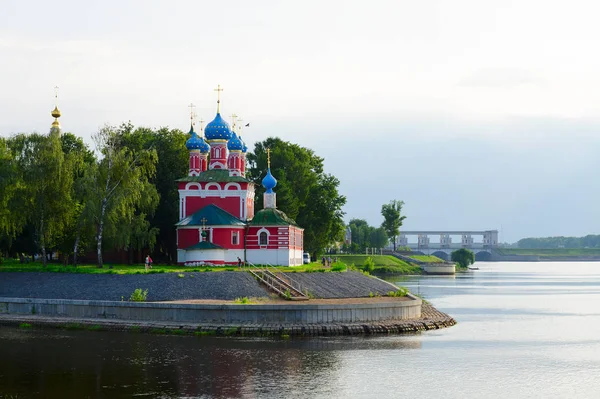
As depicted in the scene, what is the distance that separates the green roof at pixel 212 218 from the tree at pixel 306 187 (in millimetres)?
16550

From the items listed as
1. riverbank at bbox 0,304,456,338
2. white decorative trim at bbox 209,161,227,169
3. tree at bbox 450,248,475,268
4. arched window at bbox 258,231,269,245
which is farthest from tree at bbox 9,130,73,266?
tree at bbox 450,248,475,268

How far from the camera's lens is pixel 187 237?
62.3 m

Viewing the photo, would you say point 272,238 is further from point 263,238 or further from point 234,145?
point 234,145

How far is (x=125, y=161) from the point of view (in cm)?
5750

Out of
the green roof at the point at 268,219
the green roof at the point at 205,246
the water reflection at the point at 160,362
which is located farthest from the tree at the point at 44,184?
the water reflection at the point at 160,362

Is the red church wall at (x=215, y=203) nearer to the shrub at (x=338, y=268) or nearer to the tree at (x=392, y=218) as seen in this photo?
the shrub at (x=338, y=268)

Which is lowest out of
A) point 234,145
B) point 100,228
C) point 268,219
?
point 100,228

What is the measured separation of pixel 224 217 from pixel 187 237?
303 cm

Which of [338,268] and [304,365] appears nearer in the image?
[304,365]

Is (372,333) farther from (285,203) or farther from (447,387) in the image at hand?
(285,203)

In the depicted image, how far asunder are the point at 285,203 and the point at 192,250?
18865 millimetres

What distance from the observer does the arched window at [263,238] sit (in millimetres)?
62562

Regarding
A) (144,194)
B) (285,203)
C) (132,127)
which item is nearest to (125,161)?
(144,194)

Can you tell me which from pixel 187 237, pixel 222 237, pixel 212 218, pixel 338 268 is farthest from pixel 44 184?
pixel 338 268
